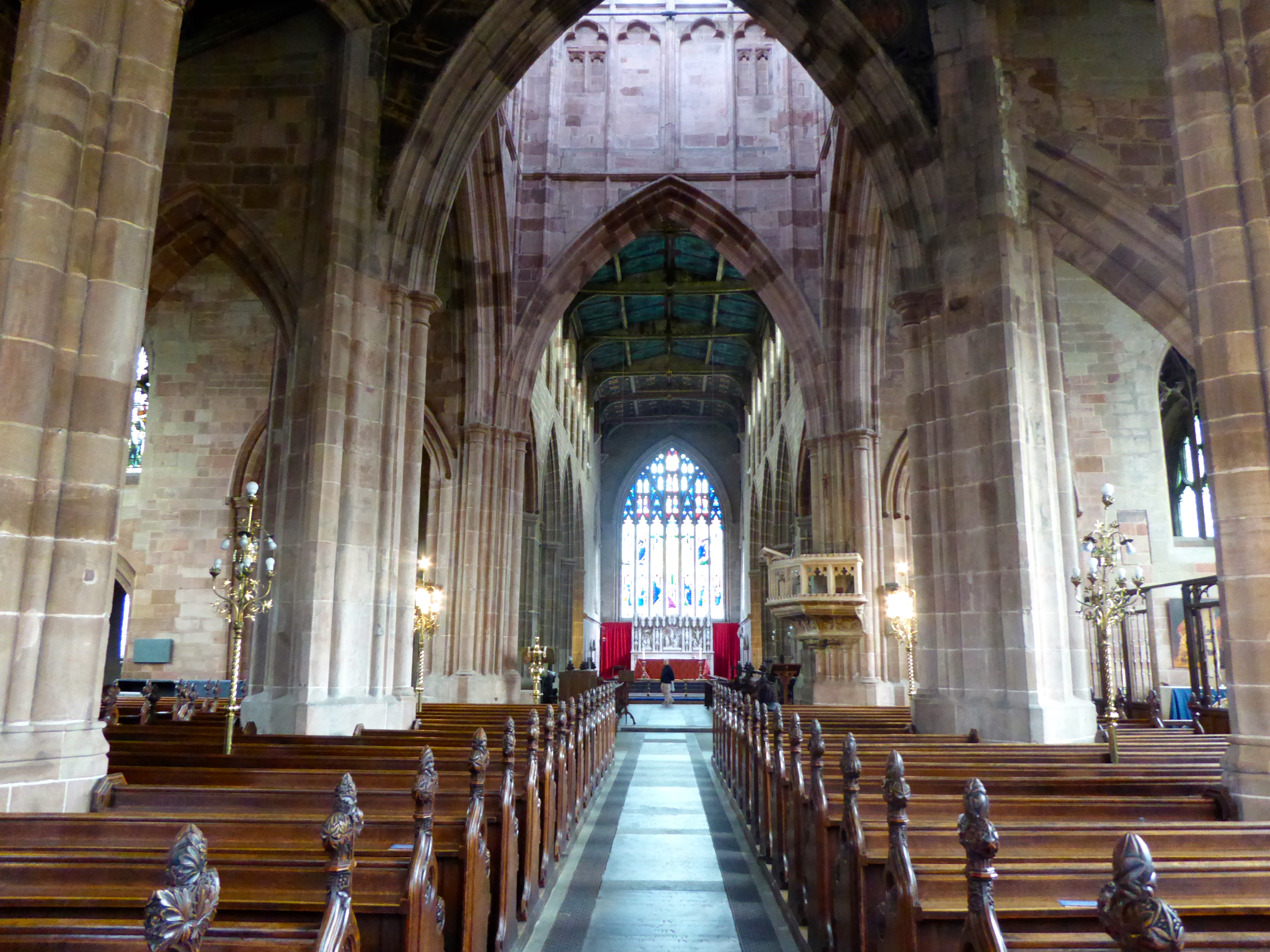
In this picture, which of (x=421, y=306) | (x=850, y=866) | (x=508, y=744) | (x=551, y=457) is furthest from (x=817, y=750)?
(x=551, y=457)

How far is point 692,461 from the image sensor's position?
38188 mm

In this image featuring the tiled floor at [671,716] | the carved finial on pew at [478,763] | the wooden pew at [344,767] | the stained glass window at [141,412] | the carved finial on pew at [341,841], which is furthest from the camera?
the tiled floor at [671,716]

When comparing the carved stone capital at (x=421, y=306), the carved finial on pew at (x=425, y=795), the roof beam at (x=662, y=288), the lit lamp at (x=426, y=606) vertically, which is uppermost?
the roof beam at (x=662, y=288)

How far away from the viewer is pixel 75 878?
3016 mm

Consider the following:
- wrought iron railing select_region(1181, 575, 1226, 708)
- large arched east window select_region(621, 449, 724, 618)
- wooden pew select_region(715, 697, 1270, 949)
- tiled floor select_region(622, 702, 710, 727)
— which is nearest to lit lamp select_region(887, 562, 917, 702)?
wrought iron railing select_region(1181, 575, 1226, 708)

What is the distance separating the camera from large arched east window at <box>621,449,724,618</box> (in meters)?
37.4

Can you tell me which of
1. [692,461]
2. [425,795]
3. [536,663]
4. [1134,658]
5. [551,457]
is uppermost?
[692,461]

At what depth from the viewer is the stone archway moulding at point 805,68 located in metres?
10.1

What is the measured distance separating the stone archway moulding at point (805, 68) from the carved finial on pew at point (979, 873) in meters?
8.17

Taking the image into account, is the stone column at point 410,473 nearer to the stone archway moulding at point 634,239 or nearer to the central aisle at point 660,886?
the central aisle at point 660,886

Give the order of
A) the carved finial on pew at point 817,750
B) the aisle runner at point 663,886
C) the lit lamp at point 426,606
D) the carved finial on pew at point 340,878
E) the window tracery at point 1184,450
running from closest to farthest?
the carved finial on pew at point 340,878, the carved finial on pew at point 817,750, the aisle runner at point 663,886, the lit lamp at point 426,606, the window tracery at point 1184,450

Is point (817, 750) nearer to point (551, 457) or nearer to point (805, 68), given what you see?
point (805, 68)

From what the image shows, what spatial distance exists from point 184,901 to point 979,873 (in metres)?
1.78

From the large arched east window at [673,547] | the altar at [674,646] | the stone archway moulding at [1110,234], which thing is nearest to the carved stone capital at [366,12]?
the stone archway moulding at [1110,234]
